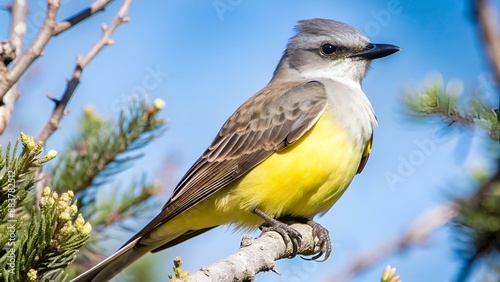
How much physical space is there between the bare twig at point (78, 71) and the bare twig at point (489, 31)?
1.78m

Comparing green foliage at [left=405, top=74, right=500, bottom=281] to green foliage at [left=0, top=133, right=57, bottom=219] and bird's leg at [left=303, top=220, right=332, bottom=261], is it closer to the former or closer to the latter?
green foliage at [left=0, top=133, right=57, bottom=219]

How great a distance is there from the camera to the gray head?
5398 mm

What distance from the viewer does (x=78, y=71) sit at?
3.33 m

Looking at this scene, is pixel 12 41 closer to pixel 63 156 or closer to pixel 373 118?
pixel 63 156

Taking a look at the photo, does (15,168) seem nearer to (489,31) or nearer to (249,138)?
(489,31)

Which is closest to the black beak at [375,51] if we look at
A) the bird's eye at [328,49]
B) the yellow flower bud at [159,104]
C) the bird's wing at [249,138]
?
the bird's eye at [328,49]

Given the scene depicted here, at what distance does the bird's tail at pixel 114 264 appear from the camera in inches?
137

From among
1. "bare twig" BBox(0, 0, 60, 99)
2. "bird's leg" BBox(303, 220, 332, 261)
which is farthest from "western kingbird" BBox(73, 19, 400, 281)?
"bare twig" BBox(0, 0, 60, 99)

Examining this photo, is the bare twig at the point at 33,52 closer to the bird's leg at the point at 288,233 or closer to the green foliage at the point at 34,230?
the green foliage at the point at 34,230

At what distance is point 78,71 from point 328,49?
2.69 meters

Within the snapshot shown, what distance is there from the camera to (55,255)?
7.89 feet

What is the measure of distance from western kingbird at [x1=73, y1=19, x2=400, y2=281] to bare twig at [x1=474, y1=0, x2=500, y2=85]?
189cm

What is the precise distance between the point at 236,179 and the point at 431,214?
7.49 feet

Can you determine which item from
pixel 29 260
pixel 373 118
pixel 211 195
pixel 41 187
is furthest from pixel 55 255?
pixel 373 118
